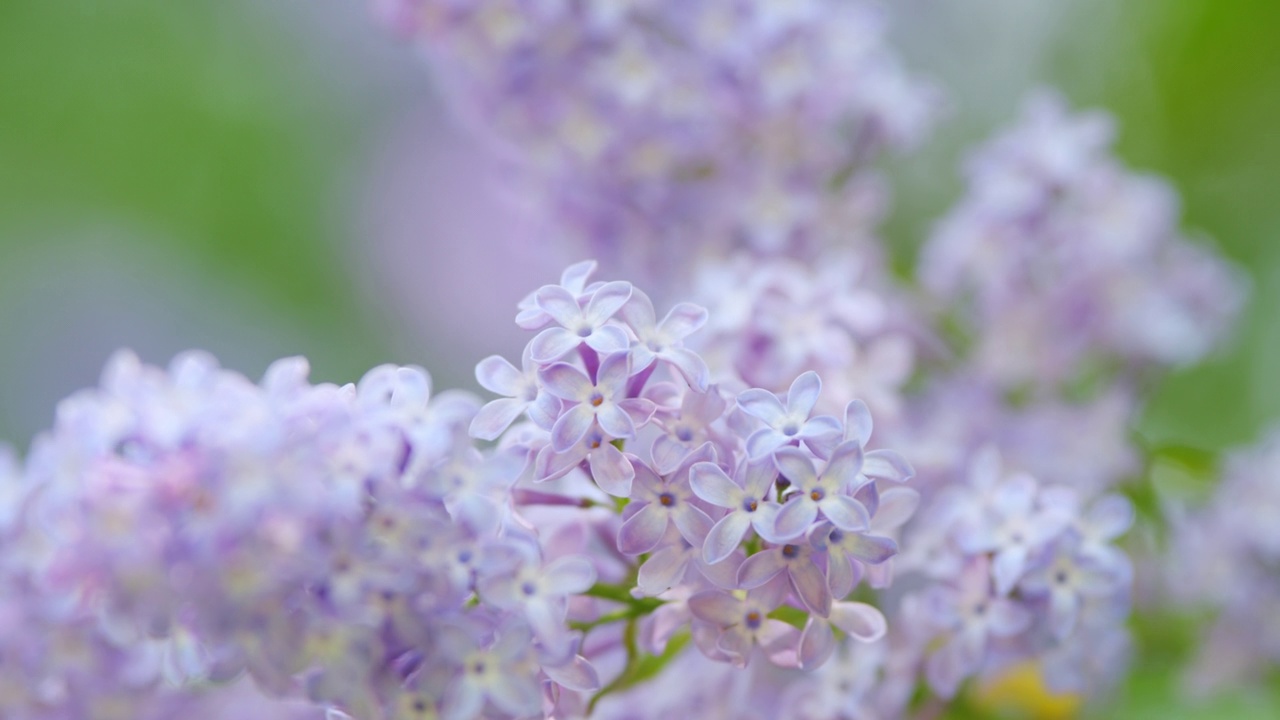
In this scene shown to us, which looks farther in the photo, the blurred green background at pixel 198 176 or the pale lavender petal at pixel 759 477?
the blurred green background at pixel 198 176

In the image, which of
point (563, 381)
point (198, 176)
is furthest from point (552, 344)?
point (198, 176)

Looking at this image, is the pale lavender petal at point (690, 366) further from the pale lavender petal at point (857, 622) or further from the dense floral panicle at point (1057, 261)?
the dense floral panicle at point (1057, 261)

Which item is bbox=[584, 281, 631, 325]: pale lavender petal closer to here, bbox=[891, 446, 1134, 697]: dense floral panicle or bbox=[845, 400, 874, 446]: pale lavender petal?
bbox=[845, 400, 874, 446]: pale lavender petal

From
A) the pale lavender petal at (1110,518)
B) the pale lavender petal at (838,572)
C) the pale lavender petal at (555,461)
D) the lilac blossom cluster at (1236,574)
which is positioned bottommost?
the pale lavender petal at (838,572)

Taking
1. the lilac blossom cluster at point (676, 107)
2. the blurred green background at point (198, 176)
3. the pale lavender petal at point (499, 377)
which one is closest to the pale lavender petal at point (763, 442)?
the pale lavender petal at point (499, 377)

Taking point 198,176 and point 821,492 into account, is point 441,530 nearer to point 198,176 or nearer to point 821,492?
point 821,492
